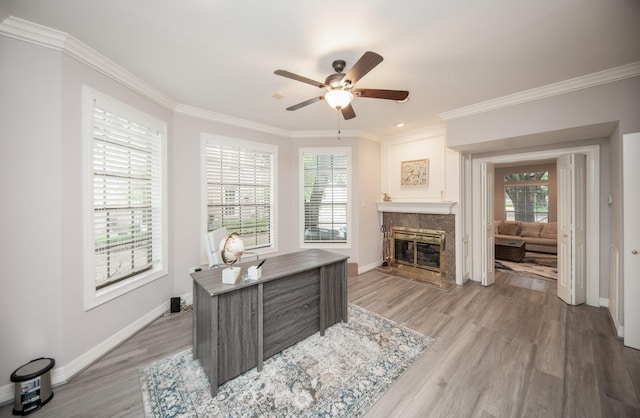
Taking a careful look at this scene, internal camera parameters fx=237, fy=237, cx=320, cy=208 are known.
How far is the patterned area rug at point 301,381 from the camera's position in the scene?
5.44ft

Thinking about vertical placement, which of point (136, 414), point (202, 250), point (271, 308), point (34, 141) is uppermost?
point (34, 141)

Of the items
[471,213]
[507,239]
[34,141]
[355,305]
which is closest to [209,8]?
[34,141]

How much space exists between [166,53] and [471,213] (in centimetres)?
489

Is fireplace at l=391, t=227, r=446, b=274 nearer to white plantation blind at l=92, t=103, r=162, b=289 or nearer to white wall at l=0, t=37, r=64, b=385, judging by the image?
white plantation blind at l=92, t=103, r=162, b=289

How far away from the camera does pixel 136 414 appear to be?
5.37 ft

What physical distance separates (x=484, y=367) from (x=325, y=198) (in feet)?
10.9

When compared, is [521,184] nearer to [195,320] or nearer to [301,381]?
[301,381]

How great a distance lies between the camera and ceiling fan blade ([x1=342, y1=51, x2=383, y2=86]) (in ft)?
5.58

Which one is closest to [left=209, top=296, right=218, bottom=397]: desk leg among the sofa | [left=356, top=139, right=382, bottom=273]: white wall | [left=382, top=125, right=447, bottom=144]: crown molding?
[left=356, top=139, right=382, bottom=273]: white wall

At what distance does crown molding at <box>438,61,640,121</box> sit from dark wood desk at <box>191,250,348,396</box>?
284cm

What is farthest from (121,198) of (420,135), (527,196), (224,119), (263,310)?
(527,196)

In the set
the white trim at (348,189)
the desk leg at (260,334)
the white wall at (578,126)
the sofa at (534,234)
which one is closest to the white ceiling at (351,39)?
the white wall at (578,126)

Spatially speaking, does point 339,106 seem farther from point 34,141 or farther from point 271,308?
point 34,141

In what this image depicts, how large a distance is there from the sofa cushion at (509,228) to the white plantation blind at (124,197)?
8292 millimetres
